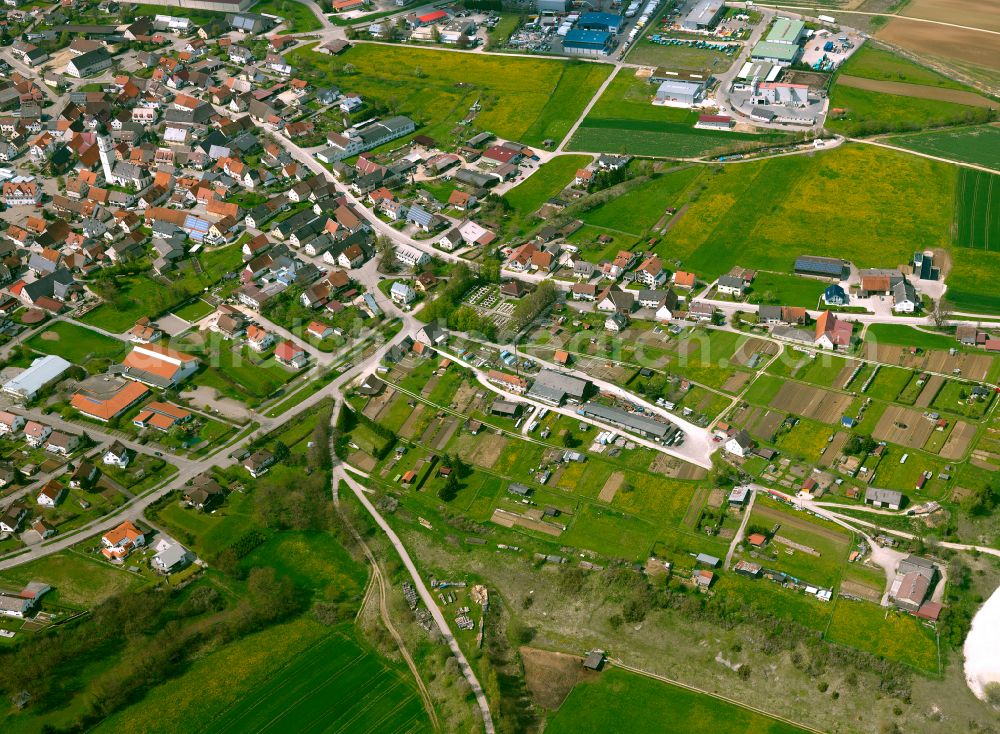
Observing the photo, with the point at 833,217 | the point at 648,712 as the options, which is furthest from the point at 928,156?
the point at 648,712

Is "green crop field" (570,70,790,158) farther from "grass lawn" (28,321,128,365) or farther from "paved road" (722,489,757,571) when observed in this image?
"grass lawn" (28,321,128,365)

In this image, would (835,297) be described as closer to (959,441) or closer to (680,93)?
(959,441)

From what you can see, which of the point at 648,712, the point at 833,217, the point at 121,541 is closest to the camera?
the point at 648,712

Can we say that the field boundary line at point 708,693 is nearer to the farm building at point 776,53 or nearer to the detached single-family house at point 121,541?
the detached single-family house at point 121,541

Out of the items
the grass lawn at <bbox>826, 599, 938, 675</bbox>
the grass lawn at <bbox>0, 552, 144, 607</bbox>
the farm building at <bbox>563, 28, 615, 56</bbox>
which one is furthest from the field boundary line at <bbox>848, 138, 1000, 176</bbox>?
the grass lawn at <bbox>0, 552, 144, 607</bbox>

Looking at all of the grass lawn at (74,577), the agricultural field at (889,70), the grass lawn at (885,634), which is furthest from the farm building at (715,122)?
the grass lawn at (74,577)

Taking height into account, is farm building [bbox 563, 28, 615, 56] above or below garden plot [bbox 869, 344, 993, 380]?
above

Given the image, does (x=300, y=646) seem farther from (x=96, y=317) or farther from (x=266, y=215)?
(x=266, y=215)
